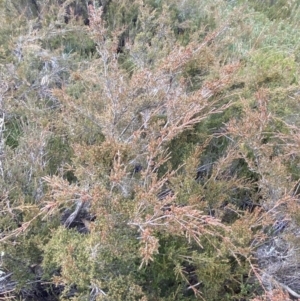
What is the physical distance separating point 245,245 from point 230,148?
667 mm

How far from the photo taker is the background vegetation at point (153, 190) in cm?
190

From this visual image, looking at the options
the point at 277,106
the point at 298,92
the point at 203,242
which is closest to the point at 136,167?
the point at 203,242

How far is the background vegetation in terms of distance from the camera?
190 cm

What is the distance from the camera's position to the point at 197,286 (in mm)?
2174

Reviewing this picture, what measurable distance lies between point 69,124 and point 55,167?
0.30m

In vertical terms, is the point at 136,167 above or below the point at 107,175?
below

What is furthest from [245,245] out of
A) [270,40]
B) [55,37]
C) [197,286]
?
[270,40]

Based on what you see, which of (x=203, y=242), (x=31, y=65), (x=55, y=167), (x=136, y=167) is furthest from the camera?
(x=31, y=65)

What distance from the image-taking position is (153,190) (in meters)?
1.85

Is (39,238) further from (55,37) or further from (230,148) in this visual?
(55,37)

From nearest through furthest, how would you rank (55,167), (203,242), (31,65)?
(203,242), (55,167), (31,65)

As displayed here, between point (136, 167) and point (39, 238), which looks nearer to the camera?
point (39, 238)

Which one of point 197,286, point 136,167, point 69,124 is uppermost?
point 69,124

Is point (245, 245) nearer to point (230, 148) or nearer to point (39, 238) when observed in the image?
point (230, 148)
